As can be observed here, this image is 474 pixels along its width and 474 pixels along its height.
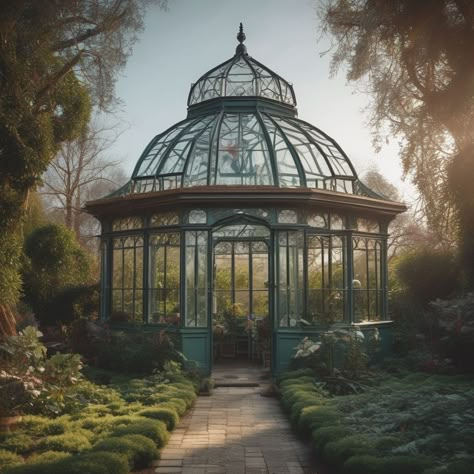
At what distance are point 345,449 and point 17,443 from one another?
10.5ft

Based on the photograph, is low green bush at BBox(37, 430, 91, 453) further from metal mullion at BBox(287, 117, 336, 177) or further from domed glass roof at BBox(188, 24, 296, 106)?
domed glass roof at BBox(188, 24, 296, 106)

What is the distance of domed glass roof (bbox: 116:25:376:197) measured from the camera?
37.8 feet

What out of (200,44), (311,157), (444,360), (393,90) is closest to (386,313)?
(444,360)

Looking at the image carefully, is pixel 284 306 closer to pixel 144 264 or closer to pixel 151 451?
pixel 144 264

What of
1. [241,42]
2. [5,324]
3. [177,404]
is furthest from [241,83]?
[177,404]

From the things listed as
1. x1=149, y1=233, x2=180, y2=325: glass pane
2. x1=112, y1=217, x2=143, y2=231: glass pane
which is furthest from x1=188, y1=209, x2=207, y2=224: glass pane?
x1=112, y1=217, x2=143, y2=231: glass pane

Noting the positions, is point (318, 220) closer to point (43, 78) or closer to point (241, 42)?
point (241, 42)

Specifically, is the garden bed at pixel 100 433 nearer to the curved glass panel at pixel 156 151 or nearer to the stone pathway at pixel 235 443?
the stone pathway at pixel 235 443

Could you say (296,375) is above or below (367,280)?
below

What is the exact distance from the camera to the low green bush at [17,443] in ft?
19.1

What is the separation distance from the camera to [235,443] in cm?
662

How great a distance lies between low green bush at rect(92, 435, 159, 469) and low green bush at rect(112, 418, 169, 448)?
252 mm

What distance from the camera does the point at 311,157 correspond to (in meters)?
12.1

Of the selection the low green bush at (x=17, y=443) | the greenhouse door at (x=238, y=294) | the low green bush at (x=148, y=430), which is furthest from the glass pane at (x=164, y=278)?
the low green bush at (x=17, y=443)
